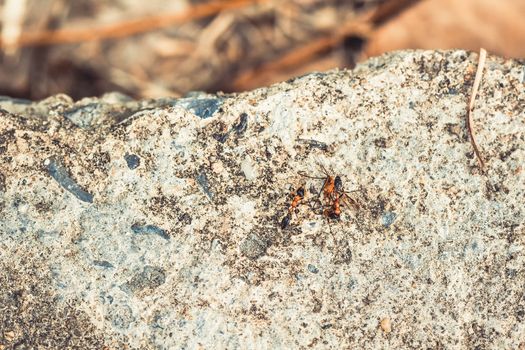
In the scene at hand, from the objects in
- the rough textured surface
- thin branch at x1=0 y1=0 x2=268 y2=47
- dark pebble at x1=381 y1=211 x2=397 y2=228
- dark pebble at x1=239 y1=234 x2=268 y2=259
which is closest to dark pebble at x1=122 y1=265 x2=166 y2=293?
the rough textured surface

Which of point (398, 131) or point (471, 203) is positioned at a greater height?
point (398, 131)

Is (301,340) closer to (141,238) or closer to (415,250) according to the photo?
→ (415,250)

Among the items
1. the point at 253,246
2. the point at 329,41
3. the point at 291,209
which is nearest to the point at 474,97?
the point at 291,209

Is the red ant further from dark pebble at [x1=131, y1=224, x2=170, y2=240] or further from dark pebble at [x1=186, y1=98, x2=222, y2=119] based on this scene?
dark pebble at [x1=131, y1=224, x2=170, y2=240]

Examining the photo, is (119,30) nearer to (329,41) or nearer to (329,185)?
(329,41)

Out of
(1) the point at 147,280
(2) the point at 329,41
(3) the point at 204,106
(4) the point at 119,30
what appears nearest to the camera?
(1) the point at 147,280

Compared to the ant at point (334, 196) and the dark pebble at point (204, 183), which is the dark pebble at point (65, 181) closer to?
the dark pebble at point (204, 183)

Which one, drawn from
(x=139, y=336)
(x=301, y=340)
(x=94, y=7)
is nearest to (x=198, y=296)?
(x=139, y=336)

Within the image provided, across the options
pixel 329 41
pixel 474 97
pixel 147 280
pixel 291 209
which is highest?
pixel 329 41
